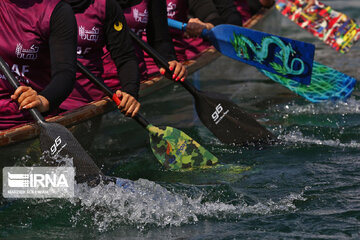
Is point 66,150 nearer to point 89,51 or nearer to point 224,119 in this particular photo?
point 89,51

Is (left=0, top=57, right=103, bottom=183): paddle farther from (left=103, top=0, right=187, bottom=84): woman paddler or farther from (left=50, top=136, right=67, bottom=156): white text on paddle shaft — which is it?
(left=103, top=0, right=187, bottom=84): woman paddler

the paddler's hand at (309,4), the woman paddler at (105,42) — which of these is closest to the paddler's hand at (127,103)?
the woman paddler at (105,42)

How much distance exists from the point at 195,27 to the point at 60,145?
8.90ft

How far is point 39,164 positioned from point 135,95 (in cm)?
92

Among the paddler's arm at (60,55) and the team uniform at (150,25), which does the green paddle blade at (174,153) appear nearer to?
the team uniform at (150,25)

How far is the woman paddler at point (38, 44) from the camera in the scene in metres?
4.31

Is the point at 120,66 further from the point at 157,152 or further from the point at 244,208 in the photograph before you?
the point at 244,208

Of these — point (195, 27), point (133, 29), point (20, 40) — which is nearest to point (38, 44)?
point (20, 40)

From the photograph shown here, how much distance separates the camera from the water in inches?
156

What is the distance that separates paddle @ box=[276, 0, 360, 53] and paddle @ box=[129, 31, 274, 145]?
2916 millimetres

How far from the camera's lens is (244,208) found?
13.8ft

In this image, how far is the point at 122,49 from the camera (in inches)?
200

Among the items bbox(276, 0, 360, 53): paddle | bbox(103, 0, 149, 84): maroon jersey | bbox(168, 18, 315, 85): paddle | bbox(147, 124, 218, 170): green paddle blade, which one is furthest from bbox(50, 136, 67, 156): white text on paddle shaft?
bbox(276, 0, 360, 53): paddle

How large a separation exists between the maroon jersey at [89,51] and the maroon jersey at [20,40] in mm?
485
